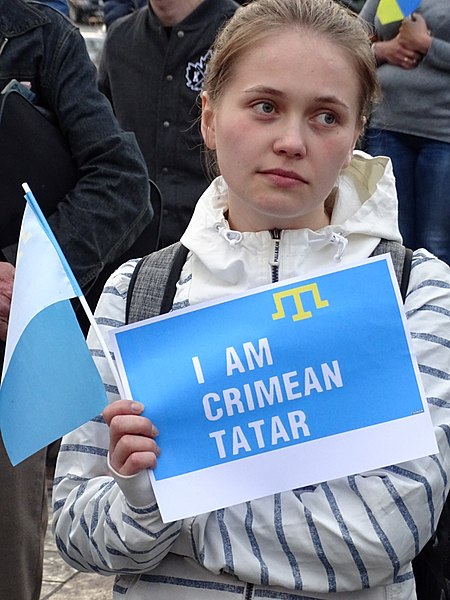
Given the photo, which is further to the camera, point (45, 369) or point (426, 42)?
point (426, 42)

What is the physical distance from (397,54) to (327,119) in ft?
10.3

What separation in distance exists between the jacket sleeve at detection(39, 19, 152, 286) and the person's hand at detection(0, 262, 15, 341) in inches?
7.7

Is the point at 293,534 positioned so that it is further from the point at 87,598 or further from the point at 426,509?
the point at 87,598

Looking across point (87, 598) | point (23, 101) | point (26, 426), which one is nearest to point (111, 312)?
point (26, 426)

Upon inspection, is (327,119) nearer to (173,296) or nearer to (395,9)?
(173,296)

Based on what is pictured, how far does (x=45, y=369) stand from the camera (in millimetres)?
1924

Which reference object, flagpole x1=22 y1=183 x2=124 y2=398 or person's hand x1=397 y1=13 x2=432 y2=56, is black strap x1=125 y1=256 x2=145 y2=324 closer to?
flagpole x1=22 y1=183 x2=124 y2=398

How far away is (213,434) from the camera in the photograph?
1.88 m

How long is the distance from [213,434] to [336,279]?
310 mm

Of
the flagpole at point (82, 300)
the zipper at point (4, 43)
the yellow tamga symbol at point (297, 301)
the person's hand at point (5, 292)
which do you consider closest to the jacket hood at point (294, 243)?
the yellow tamga symbol at point (297, 301)

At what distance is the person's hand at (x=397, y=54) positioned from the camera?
506 cm

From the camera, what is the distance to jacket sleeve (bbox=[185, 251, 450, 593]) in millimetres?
1869

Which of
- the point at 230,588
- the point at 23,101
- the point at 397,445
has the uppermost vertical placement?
the point at 23,101

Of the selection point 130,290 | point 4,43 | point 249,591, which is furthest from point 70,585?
point 249,591
